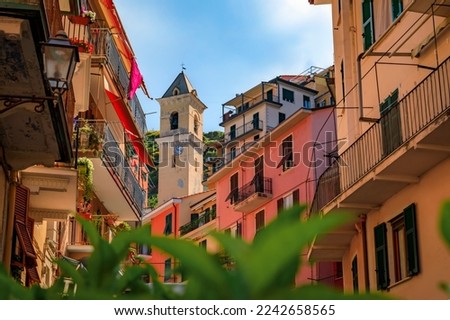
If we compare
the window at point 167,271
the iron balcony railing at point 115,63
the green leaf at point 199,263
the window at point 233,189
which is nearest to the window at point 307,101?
the window at point 233,189

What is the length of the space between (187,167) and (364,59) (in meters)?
67.8

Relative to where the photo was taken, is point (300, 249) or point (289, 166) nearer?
point (300, 249)

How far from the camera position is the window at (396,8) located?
15.4m

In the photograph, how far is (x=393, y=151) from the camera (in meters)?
13.6

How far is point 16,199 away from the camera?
1298 centimetres

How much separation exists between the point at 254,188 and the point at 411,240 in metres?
22.4

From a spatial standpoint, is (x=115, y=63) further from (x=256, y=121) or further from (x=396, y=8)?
(x=256, y=121)

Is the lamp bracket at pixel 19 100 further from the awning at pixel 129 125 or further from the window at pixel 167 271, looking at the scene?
the awning at pixel 129 125

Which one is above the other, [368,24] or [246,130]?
[246,130]

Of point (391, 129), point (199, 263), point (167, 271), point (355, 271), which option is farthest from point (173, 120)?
point (199, 263)

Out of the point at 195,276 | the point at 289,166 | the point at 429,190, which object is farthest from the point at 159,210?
the point at 195,276

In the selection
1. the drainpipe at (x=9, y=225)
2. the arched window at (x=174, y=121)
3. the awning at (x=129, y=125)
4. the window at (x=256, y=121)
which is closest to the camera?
the drainpipe at (x=9, y=225)

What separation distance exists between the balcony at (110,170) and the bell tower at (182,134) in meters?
57.4
